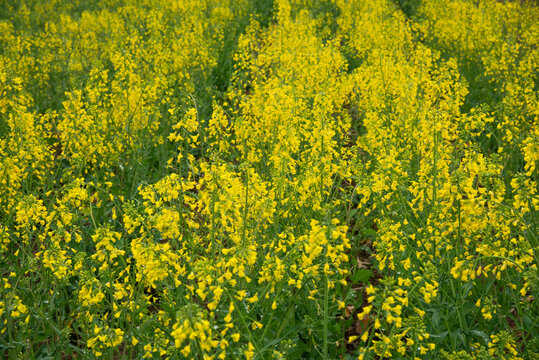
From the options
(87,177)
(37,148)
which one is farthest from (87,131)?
(87,177)

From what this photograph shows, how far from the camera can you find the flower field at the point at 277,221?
2.70m

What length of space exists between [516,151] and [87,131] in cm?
448

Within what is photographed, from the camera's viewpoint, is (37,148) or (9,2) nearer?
(37,148)

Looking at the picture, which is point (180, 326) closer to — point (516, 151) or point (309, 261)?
point (309, 261)

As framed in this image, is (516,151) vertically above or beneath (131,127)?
above

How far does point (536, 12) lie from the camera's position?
10633 millimetres

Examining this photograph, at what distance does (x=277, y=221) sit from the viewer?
3465 mm

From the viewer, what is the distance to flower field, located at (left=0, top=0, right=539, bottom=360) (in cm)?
270

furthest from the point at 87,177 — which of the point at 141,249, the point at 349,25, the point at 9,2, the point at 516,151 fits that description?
the point at 9,2

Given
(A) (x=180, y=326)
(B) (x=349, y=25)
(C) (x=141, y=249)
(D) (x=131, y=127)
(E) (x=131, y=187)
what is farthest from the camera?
(B) (x=349, y=25)

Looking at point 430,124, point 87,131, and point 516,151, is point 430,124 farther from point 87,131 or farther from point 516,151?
point 87,131

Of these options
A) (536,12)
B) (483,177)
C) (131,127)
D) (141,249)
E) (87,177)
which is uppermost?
(536,12)

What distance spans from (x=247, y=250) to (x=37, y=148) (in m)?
2.49

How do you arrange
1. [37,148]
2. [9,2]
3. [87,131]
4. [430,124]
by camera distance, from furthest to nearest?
[9,2]
[87,131]
[37,148]
[430,124]
